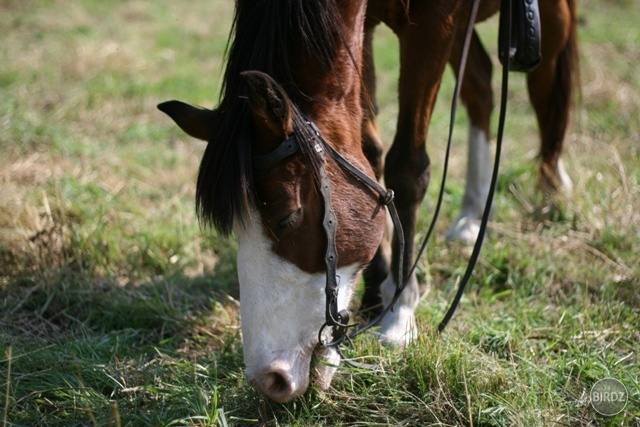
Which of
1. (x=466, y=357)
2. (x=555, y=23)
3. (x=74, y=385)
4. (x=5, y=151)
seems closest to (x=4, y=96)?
(x=5, y=151)

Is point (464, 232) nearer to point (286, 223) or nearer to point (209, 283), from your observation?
point (209, 283)

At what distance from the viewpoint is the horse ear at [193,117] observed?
237 cm

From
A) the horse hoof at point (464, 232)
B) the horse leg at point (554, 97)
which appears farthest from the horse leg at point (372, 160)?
the horse leg at point (554, 97)

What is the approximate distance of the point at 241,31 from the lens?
2.31 m

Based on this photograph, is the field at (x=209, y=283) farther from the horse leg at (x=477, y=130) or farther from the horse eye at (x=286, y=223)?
the horse eye at (x=286, y=223)

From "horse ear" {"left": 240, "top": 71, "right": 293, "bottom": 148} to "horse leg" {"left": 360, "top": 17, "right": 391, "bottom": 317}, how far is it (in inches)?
28.4

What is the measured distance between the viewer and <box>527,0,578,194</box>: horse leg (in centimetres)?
394

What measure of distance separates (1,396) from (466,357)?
5.02 ft

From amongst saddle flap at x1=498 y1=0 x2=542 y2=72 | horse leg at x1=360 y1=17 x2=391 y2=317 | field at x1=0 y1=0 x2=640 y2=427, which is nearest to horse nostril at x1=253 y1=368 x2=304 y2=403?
field at x1=0 y1=0 x2=640 y2=427

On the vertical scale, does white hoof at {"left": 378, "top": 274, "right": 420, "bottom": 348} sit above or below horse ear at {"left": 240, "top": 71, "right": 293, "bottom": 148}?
below

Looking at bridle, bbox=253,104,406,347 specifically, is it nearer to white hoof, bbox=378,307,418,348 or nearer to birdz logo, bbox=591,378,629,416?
white hoof, bbox=378,307,418,348

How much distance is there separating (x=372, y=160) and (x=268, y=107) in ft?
3.88

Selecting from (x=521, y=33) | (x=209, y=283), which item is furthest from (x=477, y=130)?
(x=209, y=283)

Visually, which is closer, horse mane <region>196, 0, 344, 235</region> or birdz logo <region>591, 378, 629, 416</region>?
horse mane <region>196, 0, 344, 235</region>
